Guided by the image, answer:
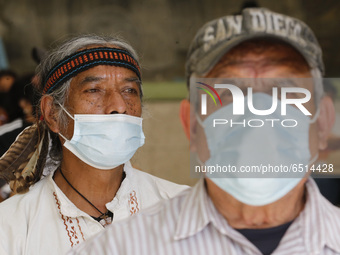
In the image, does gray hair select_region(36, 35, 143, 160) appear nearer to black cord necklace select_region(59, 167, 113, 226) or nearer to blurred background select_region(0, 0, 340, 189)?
black cord necklace select_region(59, 167, 113, 226)

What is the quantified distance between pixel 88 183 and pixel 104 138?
7.9 inches

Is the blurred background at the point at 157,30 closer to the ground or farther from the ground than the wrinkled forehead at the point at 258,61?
closer to the ground

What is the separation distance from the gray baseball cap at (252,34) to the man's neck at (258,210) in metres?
0.33

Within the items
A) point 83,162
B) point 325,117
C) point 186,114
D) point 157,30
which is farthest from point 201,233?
point 157,30

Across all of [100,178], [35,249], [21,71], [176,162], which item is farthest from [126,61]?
[21,71]

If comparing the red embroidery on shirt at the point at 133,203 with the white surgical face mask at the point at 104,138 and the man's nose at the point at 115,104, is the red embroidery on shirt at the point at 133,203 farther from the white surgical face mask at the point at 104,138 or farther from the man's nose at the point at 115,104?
the man's nose at the point at 115,104

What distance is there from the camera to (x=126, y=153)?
2316 millimetres

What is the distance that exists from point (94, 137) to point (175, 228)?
97cm

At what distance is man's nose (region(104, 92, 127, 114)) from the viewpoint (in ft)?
7.46

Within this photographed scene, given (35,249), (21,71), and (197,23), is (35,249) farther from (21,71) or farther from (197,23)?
(21,71)

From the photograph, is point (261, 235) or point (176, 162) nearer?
point (261, 235)

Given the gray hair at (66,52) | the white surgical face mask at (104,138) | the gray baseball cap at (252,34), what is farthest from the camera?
the gray hair at (66,52)

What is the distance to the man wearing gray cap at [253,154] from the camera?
4.54 ft

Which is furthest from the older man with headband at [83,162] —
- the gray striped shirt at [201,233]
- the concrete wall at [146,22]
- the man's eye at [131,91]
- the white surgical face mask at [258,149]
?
the concrete wall at [146,22]
